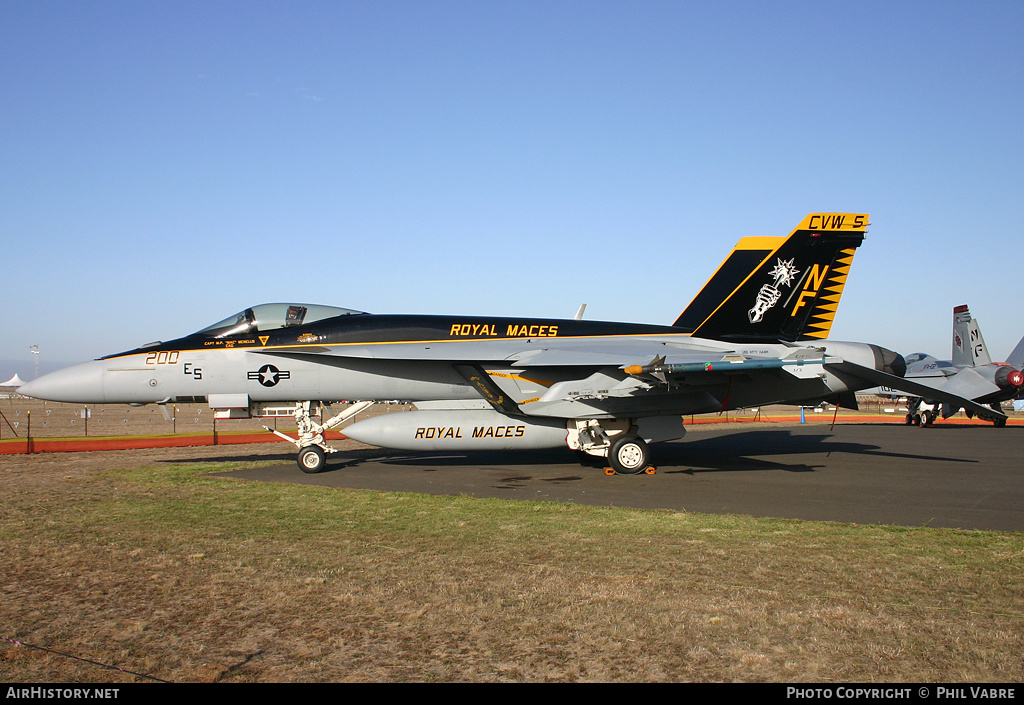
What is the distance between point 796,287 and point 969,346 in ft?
70.6

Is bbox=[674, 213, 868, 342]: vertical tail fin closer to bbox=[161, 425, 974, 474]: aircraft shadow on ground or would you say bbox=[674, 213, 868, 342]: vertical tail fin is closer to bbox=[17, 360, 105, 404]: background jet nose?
bbox=[161, 425, 974, 474]: aircraft shadow on ground

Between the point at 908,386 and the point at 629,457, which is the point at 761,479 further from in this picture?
the point at 908,386

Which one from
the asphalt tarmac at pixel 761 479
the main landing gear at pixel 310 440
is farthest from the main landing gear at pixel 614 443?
the main landing gear at pixel 310 440

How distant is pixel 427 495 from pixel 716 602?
5.71 metres

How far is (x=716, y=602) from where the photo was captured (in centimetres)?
474

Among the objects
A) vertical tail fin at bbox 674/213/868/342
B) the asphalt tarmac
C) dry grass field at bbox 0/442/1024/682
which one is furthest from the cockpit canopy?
vertical tail fin at bbox 674/213/868/342

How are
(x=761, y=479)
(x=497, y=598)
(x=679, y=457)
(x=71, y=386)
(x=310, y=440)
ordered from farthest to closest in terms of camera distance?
1. (x=679, y=457)
2. (x=310, y=440)
3. (x=71, y=386)
4. (x=761, y=479)
5. (x=497, y=598)

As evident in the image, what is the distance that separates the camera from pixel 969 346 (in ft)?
97.8

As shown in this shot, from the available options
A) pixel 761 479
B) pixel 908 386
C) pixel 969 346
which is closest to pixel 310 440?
pixel 761 479

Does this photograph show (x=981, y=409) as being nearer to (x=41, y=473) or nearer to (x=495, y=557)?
(x=495, y=557)

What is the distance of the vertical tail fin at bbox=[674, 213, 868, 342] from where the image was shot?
525 inches
